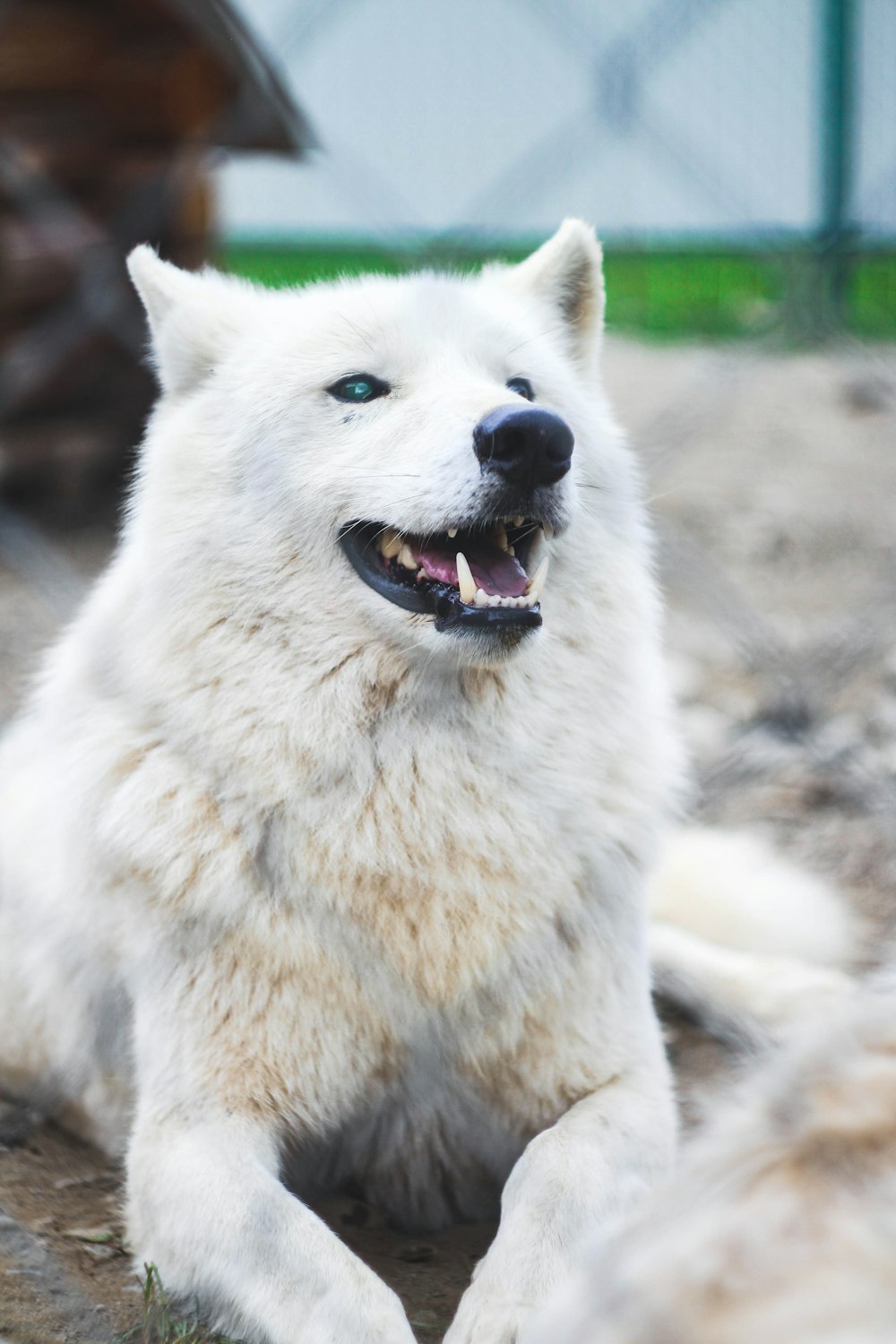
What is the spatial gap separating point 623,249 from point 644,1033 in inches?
73.4

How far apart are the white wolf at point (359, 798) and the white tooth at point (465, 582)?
0.02m

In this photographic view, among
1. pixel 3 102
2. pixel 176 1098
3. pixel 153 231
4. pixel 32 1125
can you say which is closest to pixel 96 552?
pixel 153 231

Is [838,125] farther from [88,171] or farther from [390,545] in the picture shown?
[88,171]

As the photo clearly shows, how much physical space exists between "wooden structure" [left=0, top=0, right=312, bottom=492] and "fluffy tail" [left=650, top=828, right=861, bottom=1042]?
363 centimetres

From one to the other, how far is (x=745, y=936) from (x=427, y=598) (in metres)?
1.40

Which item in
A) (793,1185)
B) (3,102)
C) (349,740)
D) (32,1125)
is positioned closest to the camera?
(793,1185)

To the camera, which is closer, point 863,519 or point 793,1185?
point 793,1185

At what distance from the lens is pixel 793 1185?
1.03 meters

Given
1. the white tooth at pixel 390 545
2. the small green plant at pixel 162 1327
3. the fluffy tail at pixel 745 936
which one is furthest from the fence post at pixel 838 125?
the small green plant at pixel 162 1327

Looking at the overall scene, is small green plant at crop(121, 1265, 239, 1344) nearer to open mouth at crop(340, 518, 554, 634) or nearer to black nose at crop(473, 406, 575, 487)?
open mouth at crop(340, 518, 554, 634)

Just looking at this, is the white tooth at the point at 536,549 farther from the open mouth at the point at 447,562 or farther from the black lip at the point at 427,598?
the black lip at the point at 427,598

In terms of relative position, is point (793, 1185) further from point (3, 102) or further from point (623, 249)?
point (3, 102)

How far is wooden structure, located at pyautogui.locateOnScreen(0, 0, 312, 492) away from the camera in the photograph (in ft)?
19.2

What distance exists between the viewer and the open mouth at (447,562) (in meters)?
1.95
